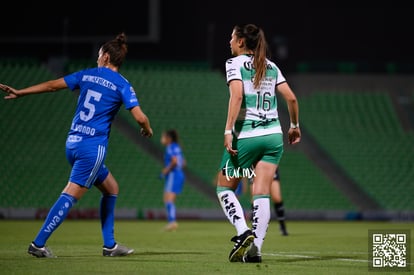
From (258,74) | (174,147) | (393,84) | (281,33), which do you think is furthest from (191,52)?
(258,74)

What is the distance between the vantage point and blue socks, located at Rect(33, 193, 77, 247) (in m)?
8.76

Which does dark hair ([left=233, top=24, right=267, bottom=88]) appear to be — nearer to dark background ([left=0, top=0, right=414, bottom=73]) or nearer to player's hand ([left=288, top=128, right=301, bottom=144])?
player's hand ([left=288, top=128, right=301, bottom=144])

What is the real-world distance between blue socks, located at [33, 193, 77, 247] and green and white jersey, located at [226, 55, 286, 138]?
193cm

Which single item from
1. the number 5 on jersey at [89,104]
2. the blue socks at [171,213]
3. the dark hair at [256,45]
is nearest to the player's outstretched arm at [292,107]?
the dark hair at [256,45]

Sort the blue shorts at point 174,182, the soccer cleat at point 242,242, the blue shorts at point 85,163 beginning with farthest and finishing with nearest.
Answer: the blue shorts at point 174,182
the blue shorts at point 85,163
the soccer cleat at point 242,242

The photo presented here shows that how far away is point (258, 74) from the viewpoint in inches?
343

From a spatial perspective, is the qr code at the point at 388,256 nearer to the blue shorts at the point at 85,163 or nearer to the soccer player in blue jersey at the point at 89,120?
the soccer player in blue jersey at the point at 89,120

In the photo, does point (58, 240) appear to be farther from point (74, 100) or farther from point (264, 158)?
point (74, 100)

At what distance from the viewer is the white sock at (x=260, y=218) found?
28.5 ft

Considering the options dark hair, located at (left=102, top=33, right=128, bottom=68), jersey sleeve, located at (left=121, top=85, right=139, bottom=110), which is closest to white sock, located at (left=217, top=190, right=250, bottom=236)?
jersey sleeve, located at (left=121, top=85, right=139, bottom=110)

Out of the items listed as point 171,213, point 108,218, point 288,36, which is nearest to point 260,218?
point 108,218

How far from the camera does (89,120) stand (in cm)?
900

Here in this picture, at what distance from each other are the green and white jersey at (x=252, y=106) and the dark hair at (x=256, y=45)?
0.19 feet

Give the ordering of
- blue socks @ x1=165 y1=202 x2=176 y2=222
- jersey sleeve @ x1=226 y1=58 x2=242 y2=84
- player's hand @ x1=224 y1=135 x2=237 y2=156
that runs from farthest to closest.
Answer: blue socks @ x1=165 y1=202 x2=176 y2=222 → jersey sleeve @ x1=226 y1=58 x2=242 y2=84 → player's hand @ x1=224 y1=135 x2=237 y2=156
